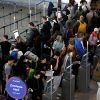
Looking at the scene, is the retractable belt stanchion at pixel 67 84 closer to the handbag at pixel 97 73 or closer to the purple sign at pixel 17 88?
the handbag at pixel 97 73

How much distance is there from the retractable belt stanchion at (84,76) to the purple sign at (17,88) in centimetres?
Result: 379

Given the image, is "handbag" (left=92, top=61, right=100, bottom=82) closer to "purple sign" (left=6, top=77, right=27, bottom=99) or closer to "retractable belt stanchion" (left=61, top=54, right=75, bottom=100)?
"retractable belt stanchion" (left=61, top=54, right=75, bottom=100)

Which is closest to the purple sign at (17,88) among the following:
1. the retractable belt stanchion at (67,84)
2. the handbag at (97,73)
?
the retractable belt stanchion at (67,84)

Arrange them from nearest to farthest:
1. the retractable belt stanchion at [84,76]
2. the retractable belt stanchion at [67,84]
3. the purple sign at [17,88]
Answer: the purple sign at [17,88], the retractable belt stanchion at [67,84], the retractable belt stanchion at [84,76]

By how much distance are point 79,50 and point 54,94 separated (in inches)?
100

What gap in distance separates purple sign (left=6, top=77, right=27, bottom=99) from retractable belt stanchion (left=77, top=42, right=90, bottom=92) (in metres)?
3.79

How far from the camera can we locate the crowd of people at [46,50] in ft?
32.5

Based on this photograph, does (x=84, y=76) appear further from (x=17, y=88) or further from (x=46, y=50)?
(x=17, y=88)

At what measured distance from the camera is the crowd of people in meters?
9.90

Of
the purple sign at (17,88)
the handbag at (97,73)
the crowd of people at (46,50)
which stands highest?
the crowd of people at (46,50)

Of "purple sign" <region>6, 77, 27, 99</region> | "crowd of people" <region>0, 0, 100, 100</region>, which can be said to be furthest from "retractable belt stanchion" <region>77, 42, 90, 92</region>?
"purple sign" <region>6, 77, 27, 99</region>

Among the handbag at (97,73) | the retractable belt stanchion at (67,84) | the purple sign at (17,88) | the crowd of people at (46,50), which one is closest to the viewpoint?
the purple sign at (17,88)

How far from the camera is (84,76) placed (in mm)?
11680

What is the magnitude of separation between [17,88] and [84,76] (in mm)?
4054
